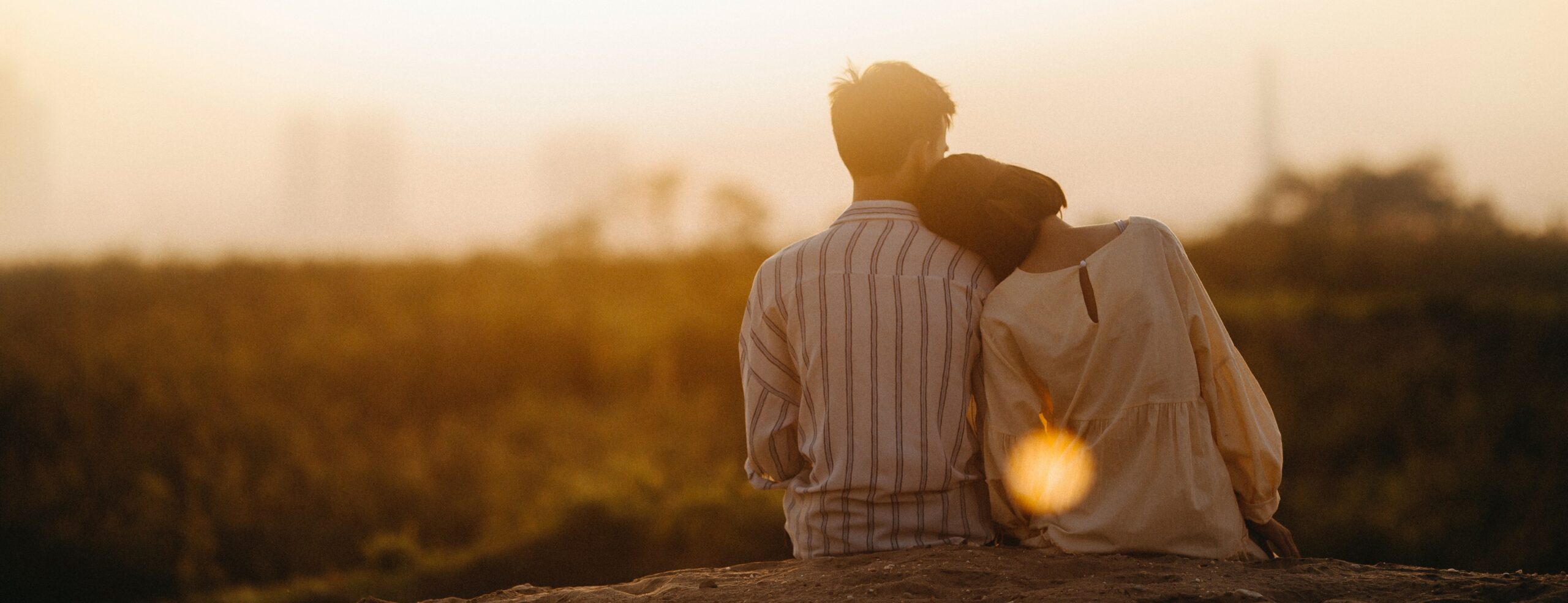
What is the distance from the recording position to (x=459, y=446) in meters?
12.5

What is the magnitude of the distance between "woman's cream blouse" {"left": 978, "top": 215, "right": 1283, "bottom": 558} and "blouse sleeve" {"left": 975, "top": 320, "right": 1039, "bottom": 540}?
0.07 metres

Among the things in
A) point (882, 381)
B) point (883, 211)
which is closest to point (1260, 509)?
point (882, 381)

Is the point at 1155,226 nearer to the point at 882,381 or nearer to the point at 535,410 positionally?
the point at 882,381

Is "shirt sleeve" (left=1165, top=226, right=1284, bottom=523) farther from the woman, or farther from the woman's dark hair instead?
the woman's dark hair

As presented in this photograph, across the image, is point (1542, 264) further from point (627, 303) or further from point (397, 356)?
point (397, 356)

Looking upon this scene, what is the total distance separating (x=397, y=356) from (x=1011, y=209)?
12933mm

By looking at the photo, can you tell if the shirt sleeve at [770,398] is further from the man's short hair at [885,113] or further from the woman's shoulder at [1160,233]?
the woman's shoulder at [1160,233]

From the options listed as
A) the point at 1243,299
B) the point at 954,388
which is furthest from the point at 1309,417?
the point at 954,388

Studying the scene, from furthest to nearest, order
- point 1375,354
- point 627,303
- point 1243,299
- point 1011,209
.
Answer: point 627,303
point 1243,299
point 1375,354
point 1011,209

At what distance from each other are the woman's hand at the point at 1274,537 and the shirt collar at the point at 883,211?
1.14 m

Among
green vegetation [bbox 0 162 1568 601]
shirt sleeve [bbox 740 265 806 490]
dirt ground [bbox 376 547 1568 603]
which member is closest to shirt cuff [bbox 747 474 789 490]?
shirt sleeve [bbox 740 265 806 490]

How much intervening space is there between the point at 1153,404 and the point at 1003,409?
38cm

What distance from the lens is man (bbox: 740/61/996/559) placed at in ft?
9.68

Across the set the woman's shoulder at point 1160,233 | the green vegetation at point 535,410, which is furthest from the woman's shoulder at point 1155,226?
the green vegetation at point 535,410
